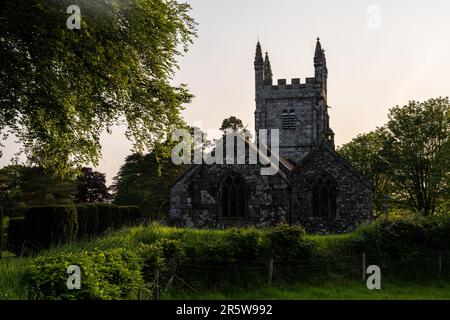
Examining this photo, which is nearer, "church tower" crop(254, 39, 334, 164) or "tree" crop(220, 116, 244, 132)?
"church tower" crop(254, 39, 334, 164)

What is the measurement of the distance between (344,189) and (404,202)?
52.5 feet

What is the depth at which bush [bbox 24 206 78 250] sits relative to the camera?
18.0m

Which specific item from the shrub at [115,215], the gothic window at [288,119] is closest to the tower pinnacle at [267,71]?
the gothic window at [288,119]

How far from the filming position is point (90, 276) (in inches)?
348

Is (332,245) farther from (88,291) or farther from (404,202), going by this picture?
(404,202)

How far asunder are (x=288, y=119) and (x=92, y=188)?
32.2 metres

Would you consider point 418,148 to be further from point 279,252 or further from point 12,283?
point 12,283

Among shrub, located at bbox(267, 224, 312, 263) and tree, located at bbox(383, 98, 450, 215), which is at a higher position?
tree, located at bbox(383, 98, 450, 215)

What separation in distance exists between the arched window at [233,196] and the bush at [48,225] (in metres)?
11.1

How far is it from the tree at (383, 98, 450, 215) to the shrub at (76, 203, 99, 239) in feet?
90.7

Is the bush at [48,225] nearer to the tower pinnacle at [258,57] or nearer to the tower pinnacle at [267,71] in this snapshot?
the tower pinnacle at [267,71]

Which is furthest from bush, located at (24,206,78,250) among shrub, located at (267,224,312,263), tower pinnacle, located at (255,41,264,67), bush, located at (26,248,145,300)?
tower pinnacle, located at (255,41,264,67)

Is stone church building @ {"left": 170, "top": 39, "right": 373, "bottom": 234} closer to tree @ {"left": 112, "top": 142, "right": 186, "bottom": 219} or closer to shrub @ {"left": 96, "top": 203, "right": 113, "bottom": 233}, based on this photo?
shrub @ {"left": 96, "top": 203, "right": 113, "bottom": 233}

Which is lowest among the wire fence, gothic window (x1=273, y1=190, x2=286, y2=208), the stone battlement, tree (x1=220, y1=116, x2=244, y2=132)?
the wire fence
